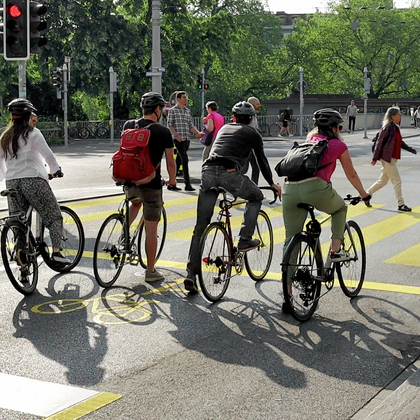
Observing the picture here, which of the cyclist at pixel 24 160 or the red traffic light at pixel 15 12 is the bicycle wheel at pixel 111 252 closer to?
the cyclist at pixel 24 160

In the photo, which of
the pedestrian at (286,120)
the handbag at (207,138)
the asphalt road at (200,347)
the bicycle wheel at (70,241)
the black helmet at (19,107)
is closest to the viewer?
the asphalt road at (200,347)

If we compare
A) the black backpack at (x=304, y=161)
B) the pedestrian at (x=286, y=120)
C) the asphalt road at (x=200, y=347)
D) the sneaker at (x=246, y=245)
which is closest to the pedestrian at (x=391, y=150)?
the asphalt road at (x=200, y=347)

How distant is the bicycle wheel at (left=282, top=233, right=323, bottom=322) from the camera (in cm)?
654

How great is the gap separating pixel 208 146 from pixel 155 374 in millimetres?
10864

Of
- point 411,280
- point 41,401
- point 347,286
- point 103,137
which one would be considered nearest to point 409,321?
point 347,286

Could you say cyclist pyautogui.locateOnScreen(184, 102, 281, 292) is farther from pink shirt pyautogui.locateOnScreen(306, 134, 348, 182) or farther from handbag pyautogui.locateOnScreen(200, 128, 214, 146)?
handbag pyautogui.locateOnScreen(200, 128, 214, 146)

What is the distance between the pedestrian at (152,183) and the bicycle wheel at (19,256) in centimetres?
102

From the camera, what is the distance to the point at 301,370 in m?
5.39

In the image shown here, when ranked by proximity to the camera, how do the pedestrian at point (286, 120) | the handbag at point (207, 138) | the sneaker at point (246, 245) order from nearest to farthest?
the sneaker at point (246, 245) < the handbag at point (207, 138) < the pedestrian at point (286, 120)

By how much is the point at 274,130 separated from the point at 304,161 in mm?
43570

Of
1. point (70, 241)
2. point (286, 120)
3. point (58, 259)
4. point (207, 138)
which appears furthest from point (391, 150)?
point (286, 120)

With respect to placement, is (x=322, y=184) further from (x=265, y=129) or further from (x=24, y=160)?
(x=265, y=129)

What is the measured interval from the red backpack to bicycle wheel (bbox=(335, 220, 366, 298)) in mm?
1852

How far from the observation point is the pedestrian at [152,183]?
7.68 metres
